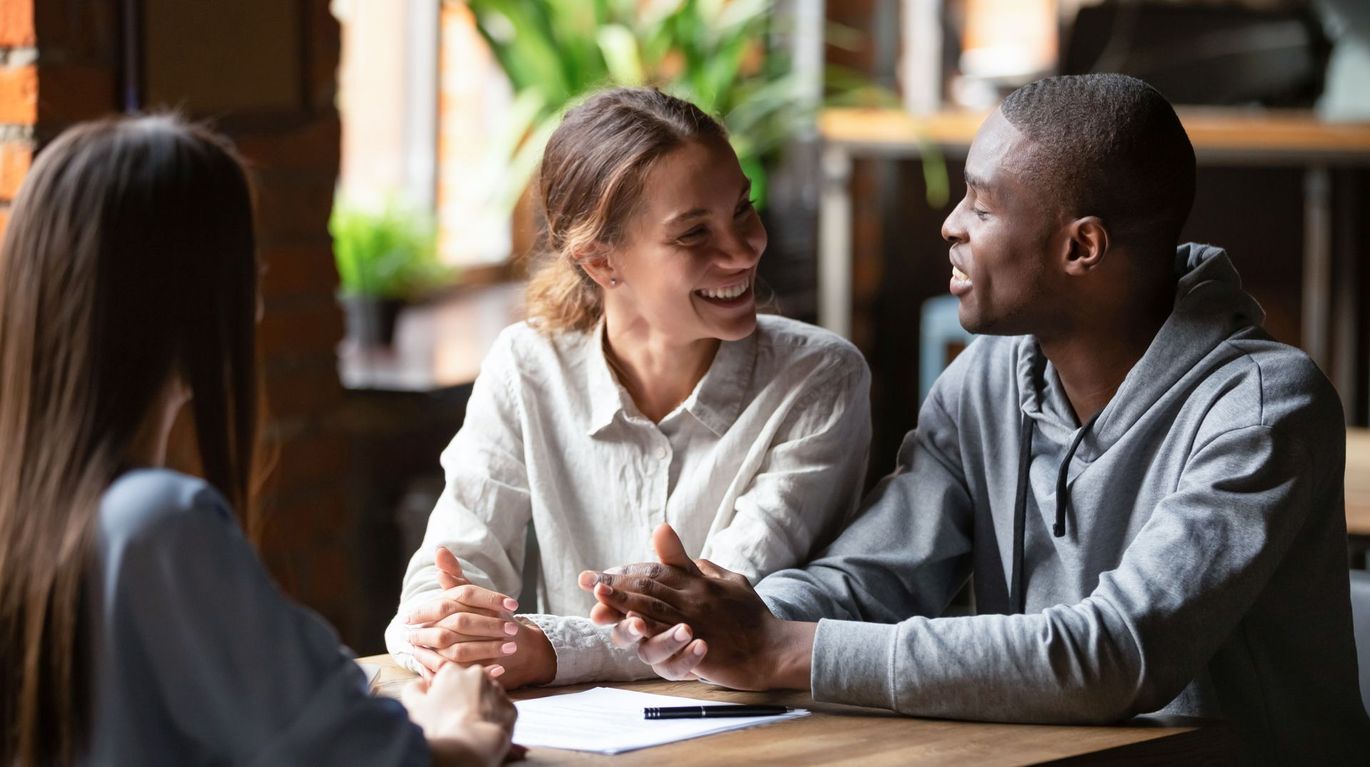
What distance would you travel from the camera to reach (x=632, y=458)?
1797 millimetres

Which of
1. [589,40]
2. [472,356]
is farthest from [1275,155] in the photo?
[472,356]

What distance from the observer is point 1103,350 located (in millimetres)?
1612

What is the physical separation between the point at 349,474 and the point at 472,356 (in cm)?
49

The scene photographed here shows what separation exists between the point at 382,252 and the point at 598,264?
1.54 metres

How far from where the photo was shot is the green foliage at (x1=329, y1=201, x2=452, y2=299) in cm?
323

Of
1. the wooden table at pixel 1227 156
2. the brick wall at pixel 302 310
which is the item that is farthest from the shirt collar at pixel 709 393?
the wooden table at pixel 1227 156

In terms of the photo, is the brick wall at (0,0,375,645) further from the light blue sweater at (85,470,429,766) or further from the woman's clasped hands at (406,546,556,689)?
the light blue sweater at (85,470,429,766)

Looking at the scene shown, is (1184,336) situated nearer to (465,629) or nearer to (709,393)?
(709,393)

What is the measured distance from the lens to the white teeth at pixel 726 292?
70.0 inches

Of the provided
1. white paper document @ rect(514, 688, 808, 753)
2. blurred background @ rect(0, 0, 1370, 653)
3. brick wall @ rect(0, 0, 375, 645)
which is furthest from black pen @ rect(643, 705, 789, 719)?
brick wall @ rect(0, 0, 375, 645)

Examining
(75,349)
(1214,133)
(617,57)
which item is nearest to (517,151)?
(617,57)

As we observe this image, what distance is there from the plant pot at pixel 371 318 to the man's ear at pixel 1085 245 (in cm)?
195

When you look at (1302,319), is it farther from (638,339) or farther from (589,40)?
(638,339)

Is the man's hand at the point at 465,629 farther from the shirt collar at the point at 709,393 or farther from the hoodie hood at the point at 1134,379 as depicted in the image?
the hoodie hood at the point at 1134,379
